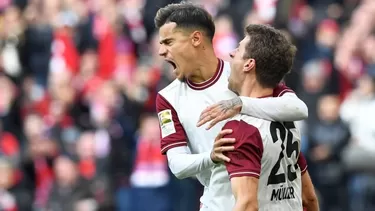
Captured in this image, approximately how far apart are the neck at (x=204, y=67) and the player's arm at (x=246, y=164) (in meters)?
0.93

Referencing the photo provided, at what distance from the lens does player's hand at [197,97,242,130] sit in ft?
20.1

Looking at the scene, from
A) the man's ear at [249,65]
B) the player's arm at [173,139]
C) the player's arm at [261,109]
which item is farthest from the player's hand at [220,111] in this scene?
the player's arm at [173,139]

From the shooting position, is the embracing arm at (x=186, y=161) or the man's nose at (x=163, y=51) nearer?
the embracing arm at (x=186, y=161)

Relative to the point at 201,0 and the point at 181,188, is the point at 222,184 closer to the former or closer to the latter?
the point at 181,188

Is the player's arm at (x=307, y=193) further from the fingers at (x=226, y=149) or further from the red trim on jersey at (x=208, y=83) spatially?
the fingers at (x=226, y=149)

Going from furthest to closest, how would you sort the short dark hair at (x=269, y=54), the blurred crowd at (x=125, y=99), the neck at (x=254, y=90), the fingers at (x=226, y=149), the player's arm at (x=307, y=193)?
1. the blurred crowd at (x=125, y=99)
2. the player's arm at (x=307, y=193)
3. the neck at (x=254, y=90)
4. the short dark hair at (x=269, y=54)
5. the fingers at (x=226, y=149)

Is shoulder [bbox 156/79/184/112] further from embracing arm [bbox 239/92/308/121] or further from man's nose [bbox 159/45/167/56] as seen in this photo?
embracing arm [bbox 239/92/308/121]

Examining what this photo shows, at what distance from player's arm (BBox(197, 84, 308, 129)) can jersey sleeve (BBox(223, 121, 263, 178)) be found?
15cm

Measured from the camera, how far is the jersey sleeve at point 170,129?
22.3 feet

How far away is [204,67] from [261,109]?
34.0 inches

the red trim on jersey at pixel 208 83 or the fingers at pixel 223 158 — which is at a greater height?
the red trim on jersey at pixel 208 83

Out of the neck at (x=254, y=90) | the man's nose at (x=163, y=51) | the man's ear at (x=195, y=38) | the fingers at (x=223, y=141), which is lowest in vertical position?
the fingers at (x=223, y=141)

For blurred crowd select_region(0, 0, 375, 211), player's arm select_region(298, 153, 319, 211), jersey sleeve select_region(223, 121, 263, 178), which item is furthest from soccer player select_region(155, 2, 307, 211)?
blurred crowd select_region(0, 0, 375, 211)

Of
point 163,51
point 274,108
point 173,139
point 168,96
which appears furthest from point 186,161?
point 274,108
